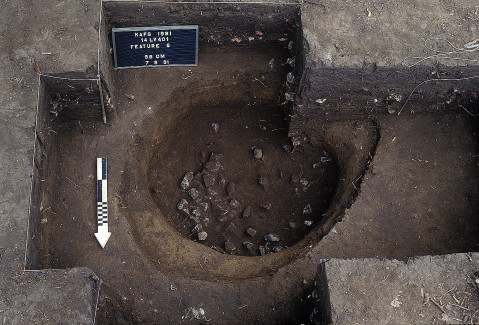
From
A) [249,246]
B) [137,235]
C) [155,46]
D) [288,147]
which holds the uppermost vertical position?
[155,46]

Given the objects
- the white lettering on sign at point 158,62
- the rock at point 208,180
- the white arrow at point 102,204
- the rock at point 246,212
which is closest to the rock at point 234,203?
the rock at point 246,212

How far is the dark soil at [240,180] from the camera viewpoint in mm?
5555

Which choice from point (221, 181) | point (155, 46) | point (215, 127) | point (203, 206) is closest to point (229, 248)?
point (203, 206)

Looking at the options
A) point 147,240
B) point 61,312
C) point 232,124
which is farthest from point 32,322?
point 232,124

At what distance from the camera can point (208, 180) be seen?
5.75 metres

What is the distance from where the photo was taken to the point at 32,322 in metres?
Answer: 3.84

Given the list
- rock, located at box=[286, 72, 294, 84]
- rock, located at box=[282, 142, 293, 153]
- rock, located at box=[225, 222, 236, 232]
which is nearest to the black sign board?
rock, located at box=[286, 72, 294, 84]

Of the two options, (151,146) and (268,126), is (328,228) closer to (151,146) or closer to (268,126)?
(268,126)

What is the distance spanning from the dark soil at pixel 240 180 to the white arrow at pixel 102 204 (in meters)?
0.70

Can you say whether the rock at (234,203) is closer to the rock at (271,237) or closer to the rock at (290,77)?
the rock at (271,237)

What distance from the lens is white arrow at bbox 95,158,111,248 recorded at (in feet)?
15.6

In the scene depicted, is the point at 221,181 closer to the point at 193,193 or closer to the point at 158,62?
the point at 193,193

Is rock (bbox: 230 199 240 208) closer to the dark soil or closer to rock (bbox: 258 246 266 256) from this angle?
the dark soil

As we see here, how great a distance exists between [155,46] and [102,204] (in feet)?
5.93
